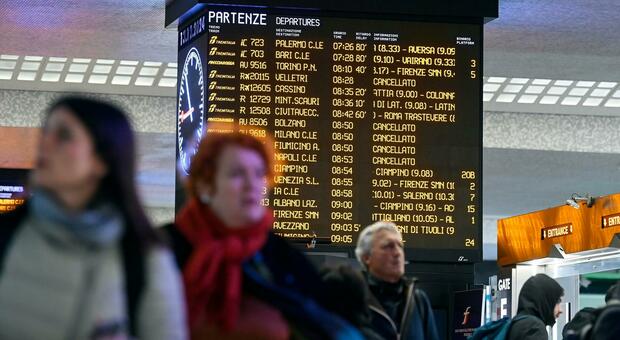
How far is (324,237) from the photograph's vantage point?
34.2 ft

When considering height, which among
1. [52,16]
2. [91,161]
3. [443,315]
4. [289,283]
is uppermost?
[52,16]

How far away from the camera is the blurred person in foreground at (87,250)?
8.14ft

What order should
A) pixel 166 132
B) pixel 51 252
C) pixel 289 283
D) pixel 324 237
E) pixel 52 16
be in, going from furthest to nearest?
pixel 166 132 < pixel 52 16 < pixel 324 237 < pixel 289 283 < pixel 51 252

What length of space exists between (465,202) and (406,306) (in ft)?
16.1

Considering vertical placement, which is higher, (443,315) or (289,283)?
(289,283)

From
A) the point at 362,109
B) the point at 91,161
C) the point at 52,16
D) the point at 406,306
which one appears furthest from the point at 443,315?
the point at 91,161

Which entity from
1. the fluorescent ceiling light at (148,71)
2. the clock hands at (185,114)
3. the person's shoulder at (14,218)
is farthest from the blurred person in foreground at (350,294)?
the fluorescent ceiling light at (148,71)

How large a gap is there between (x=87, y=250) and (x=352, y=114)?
27.0 ft

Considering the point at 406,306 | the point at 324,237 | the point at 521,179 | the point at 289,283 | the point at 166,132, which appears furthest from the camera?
the point at 521,179

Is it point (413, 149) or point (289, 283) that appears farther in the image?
point (413, 149)

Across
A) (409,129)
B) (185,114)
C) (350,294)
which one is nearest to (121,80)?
(185,114)

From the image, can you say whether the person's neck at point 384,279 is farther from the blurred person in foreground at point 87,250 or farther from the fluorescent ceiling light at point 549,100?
the fluorescent ceiling light at point 549,100

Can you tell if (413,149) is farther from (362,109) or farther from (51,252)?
(51,252)

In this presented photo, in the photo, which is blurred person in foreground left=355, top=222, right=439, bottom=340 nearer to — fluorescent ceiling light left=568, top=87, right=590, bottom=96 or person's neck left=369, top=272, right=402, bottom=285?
Result: person's neck left=369, top=272, right=402, bottom=285
